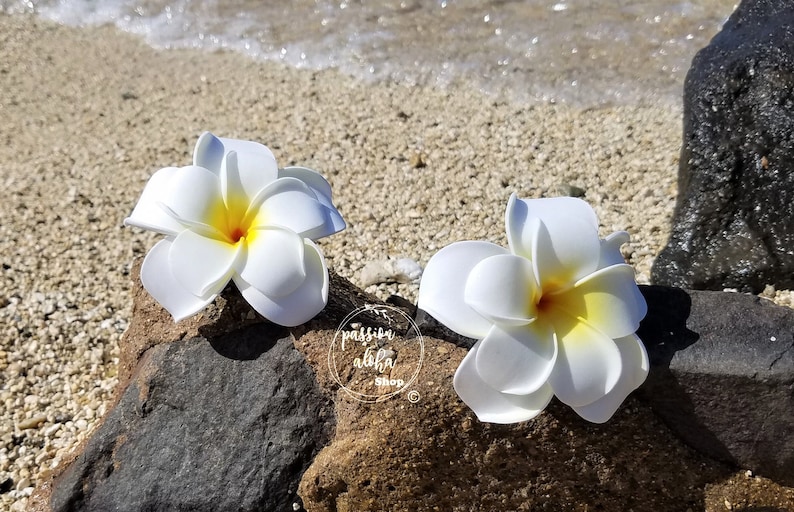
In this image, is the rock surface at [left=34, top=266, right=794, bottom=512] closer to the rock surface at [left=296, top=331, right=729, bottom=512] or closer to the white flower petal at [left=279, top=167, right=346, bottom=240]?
the rock surface at [left=296, top=331, right=729, bottom=512]

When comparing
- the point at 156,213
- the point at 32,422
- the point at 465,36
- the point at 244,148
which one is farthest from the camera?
the point at 465,36

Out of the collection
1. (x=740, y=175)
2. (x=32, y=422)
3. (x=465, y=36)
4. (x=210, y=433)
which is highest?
(x=740, y=175)

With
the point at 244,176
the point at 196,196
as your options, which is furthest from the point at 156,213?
the point at 244,176

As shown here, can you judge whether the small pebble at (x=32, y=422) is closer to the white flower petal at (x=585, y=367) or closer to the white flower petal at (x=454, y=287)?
the white flower petal at (x=454, y=287)

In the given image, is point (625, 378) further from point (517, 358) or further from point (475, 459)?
point (475, 459)

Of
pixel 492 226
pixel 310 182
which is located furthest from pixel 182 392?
pixel 492 226

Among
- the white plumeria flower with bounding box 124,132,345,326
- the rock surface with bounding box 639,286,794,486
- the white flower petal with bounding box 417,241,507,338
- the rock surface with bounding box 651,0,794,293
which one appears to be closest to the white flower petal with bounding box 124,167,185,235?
the white plumeria flower with bounding box 124,132,345,326

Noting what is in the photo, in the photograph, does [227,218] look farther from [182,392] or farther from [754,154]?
[754,154]

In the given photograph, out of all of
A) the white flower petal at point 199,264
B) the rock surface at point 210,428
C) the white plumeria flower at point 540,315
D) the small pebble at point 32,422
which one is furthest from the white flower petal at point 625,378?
the small pebble at point 32,422
